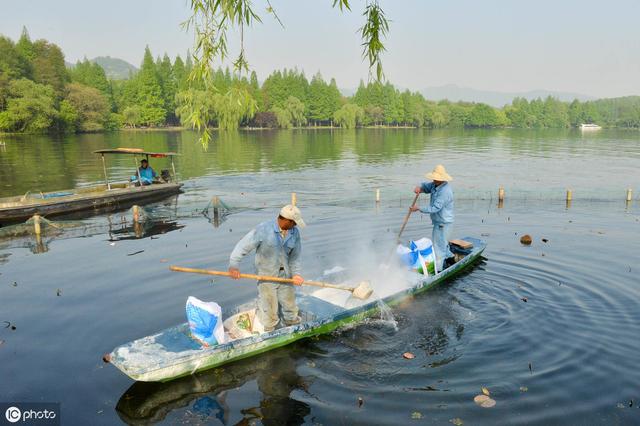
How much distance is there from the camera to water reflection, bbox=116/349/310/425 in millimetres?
7629

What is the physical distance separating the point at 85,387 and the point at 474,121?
197000 millimetres

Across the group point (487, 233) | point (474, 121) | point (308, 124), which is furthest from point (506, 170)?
point (474, 121)

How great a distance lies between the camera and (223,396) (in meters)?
8.17

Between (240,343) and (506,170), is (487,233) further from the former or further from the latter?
(506,170)

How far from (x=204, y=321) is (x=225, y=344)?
0.63 meters

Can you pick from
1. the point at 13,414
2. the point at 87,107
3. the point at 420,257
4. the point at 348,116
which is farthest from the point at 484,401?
the point at 348,116

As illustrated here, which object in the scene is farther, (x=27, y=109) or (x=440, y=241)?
(x=27, y=109)

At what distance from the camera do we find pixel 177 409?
7.82 metres

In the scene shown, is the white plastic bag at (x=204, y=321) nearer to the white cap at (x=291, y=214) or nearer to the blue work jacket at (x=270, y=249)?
the blue work jacket at (x=270, y=249)

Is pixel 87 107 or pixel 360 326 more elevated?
pixel 87 107

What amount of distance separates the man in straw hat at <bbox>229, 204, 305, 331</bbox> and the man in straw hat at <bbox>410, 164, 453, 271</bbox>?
5.21 metres

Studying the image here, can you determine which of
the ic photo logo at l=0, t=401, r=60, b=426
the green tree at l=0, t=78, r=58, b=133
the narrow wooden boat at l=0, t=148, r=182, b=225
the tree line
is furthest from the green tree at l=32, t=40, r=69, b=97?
the ic photo logo at l=0, t=401, r=60, b=426

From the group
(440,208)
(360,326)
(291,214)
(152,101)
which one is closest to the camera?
(291,214)

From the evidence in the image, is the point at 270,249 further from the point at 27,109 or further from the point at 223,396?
the point at 27,109
